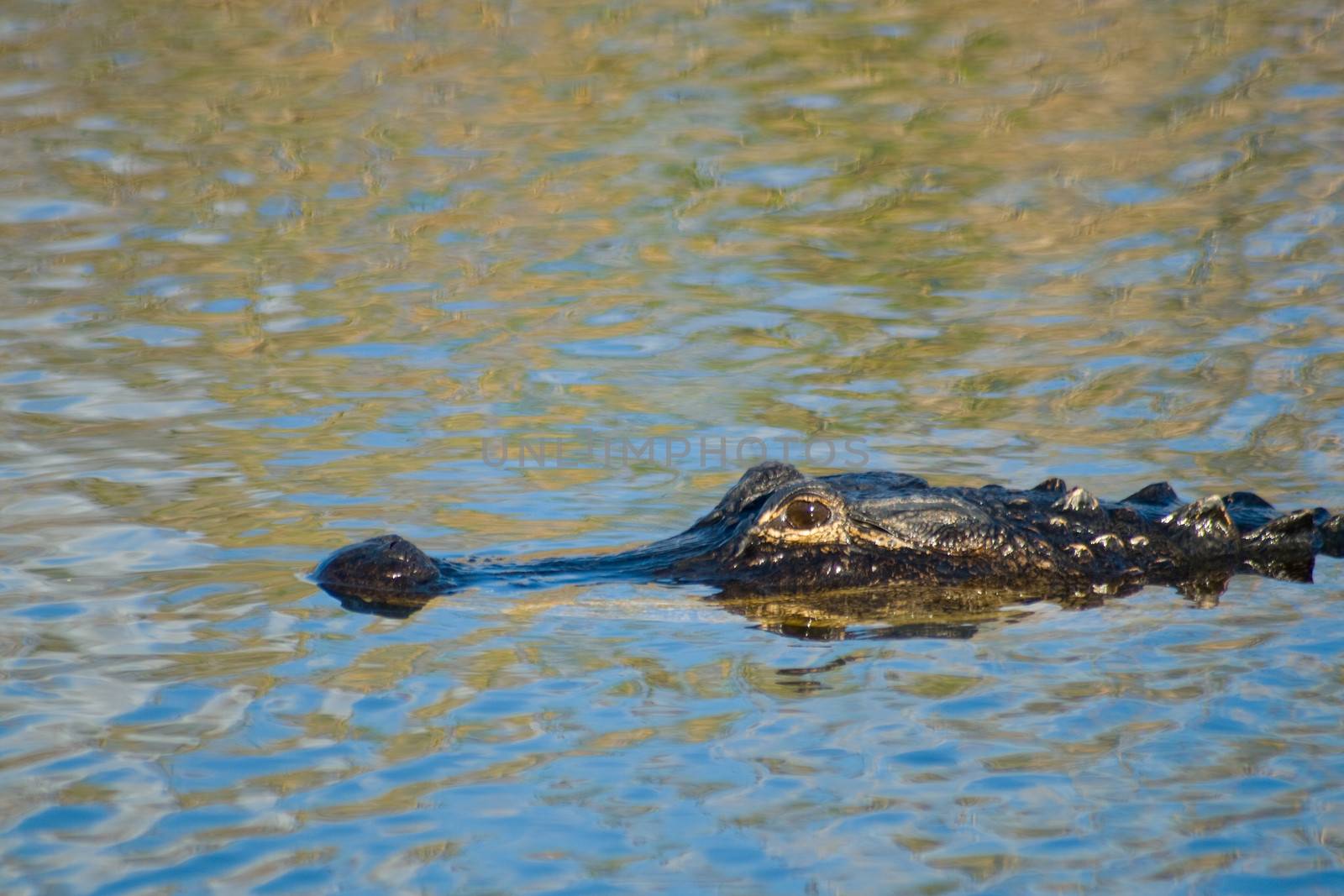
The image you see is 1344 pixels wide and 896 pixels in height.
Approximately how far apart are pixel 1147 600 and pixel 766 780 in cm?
208

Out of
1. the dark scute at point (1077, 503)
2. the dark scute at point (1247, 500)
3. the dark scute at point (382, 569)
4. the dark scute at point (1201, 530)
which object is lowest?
the dark scute at point (382, 569)

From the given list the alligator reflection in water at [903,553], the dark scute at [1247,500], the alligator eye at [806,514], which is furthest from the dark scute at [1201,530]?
the alligator eye at [806,514]

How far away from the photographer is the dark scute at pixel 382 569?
231 inches

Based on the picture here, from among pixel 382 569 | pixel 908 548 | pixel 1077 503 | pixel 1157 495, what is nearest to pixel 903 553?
pixel 908 548

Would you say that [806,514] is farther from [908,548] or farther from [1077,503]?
[1077,503]

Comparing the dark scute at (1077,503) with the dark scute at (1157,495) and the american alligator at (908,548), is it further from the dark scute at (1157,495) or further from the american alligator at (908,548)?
the dark scute at (1157,495)

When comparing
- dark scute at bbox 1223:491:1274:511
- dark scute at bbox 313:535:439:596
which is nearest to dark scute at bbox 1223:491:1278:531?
dark scute at bbox 1223:491:1274:511

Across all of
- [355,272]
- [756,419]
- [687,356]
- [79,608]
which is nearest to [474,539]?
[79,608]

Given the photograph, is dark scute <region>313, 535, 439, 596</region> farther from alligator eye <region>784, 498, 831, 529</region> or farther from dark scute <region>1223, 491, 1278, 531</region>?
dark scute <region>1223, 491, 1278, 531</region>

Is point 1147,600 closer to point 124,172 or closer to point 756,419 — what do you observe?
point 756,419

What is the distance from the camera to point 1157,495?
657 cm

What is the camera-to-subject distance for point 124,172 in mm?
12852

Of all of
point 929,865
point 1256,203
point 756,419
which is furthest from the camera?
point 1256,203

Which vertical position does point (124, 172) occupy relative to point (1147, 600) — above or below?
above
